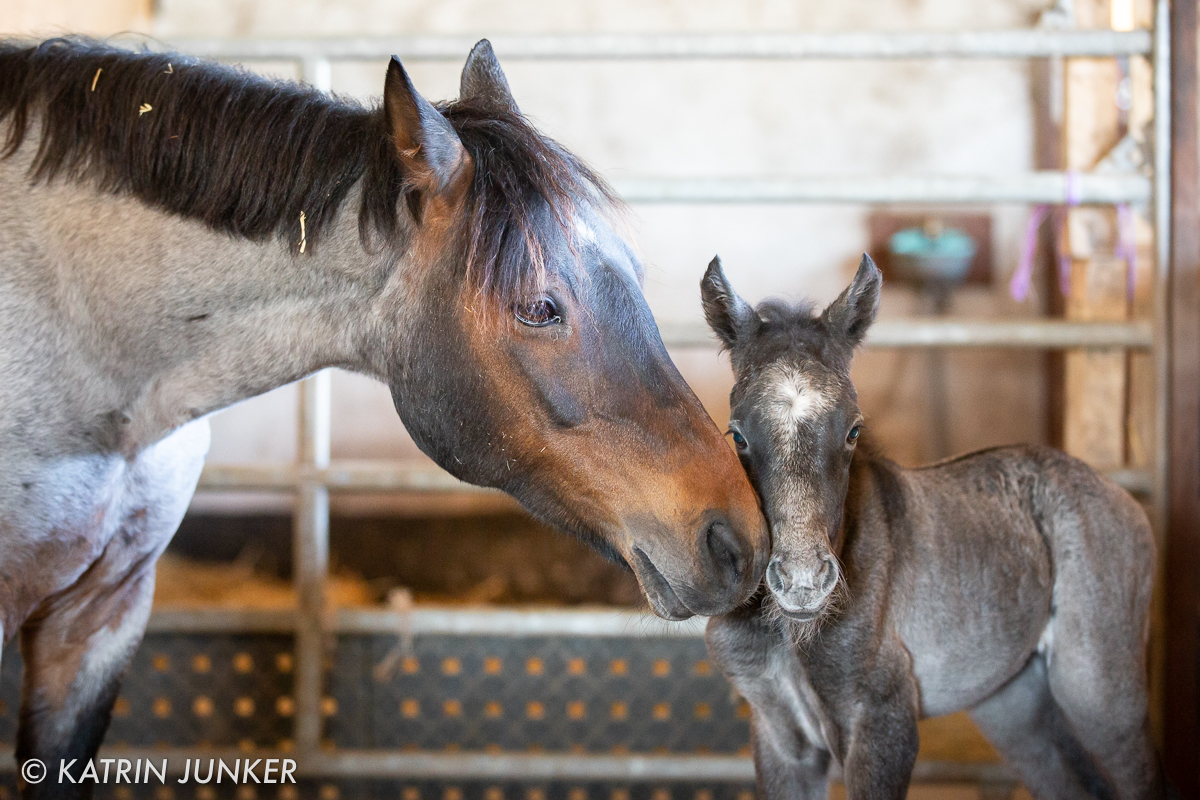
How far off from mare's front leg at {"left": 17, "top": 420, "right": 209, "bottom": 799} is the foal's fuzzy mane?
489 millimetres

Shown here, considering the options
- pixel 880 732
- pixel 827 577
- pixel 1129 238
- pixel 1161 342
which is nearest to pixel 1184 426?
pixel 1161 342

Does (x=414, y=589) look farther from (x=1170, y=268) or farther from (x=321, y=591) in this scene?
(x=1170, y=268)

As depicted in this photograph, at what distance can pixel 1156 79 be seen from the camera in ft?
8.14

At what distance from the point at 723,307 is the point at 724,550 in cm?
59

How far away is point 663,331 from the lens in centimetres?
246

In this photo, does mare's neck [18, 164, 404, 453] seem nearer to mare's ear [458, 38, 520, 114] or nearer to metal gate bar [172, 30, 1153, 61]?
mare's ear [458, 38, 520, 114]

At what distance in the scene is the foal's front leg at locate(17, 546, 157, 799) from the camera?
67.2 inches

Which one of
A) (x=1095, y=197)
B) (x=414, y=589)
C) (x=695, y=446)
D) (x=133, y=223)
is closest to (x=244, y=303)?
(x=133, y=223)

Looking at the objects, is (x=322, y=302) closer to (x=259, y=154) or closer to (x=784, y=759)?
(x=259, y=154)

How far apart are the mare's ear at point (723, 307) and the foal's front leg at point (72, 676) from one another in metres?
1.14

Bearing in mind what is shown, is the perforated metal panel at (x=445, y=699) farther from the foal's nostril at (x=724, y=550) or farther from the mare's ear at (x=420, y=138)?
the mare's ear at (x=420, y=138)

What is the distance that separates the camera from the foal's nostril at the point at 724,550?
4.11 ft

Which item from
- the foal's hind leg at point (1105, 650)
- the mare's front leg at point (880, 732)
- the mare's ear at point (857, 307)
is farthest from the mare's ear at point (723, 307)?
the foal's hind leg at point (1105, 650)

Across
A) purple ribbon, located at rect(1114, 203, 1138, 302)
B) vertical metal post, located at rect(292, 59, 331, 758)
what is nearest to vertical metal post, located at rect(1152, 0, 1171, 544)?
purple ribbon, located at rect(1114, 203, 1138, 302)
